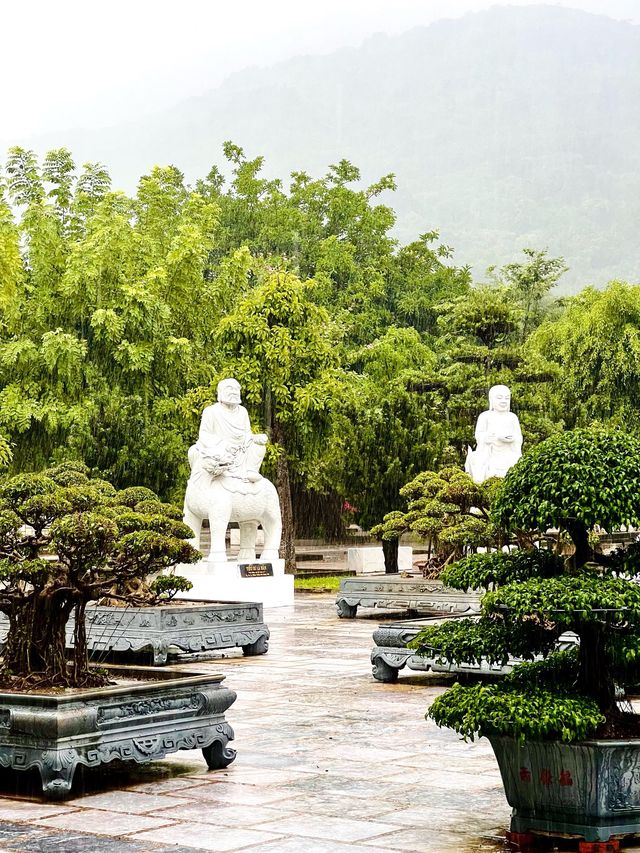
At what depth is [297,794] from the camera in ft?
22.6

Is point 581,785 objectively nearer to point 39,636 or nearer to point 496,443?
point 39,636

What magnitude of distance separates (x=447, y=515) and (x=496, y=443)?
597 centimetres

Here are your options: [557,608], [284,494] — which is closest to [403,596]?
[284,494]

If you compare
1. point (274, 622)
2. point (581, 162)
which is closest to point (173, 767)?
point (274, 622)

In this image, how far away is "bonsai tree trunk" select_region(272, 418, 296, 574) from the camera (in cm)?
2388

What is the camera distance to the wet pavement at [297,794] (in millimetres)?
5875

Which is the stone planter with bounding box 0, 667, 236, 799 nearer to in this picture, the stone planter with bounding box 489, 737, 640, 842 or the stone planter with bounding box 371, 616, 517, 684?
the stone planter with bounding box 489, 737, 640, 842

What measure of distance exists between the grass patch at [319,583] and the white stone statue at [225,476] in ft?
14.6

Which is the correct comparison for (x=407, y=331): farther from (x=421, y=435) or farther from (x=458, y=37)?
(x=458, y=37)

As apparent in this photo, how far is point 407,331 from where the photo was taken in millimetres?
35094

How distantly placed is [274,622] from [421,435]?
11014 mm

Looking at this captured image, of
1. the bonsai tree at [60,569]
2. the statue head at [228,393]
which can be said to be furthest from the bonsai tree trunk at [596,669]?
the statue head at [228,393]

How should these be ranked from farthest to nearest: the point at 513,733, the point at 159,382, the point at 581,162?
1. the point at 581,162
2. the point at 159,382
3. the point at 513,733

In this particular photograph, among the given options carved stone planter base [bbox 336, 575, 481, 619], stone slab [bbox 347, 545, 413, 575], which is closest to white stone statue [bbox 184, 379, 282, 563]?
carved stone planter base [bbox 336, 575, 481, 619]
